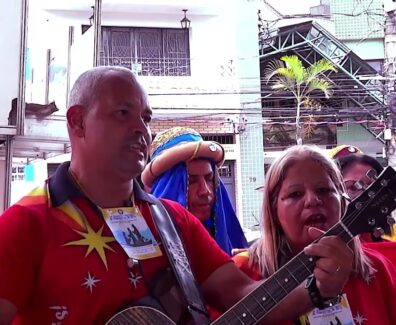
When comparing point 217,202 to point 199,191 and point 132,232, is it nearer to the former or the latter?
point 199,191

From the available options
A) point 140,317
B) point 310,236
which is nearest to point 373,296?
point 310,236

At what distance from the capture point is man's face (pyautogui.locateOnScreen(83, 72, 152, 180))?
1.60 m

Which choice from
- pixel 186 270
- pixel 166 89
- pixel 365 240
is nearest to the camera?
pixel 186 270

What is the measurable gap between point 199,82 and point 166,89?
0.60m

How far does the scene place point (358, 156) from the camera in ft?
9.07

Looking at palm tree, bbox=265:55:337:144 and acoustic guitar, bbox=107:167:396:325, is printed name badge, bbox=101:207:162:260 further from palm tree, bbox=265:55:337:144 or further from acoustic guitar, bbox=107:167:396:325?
palm tree, bbox=265:55:337:144

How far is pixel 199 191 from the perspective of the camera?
2.71 m

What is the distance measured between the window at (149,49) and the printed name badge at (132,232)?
840 cm

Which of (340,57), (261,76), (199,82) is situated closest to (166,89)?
(199,82)

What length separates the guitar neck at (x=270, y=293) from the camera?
151 cm

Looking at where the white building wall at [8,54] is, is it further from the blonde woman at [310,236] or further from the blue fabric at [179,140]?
the blonde woman at [310,236]

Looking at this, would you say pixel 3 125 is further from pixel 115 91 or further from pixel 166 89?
pixel 166 89

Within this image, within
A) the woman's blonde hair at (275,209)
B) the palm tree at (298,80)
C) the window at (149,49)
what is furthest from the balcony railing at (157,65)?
the woman's blonde hair at (275,209)

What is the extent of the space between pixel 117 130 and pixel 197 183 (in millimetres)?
1175
